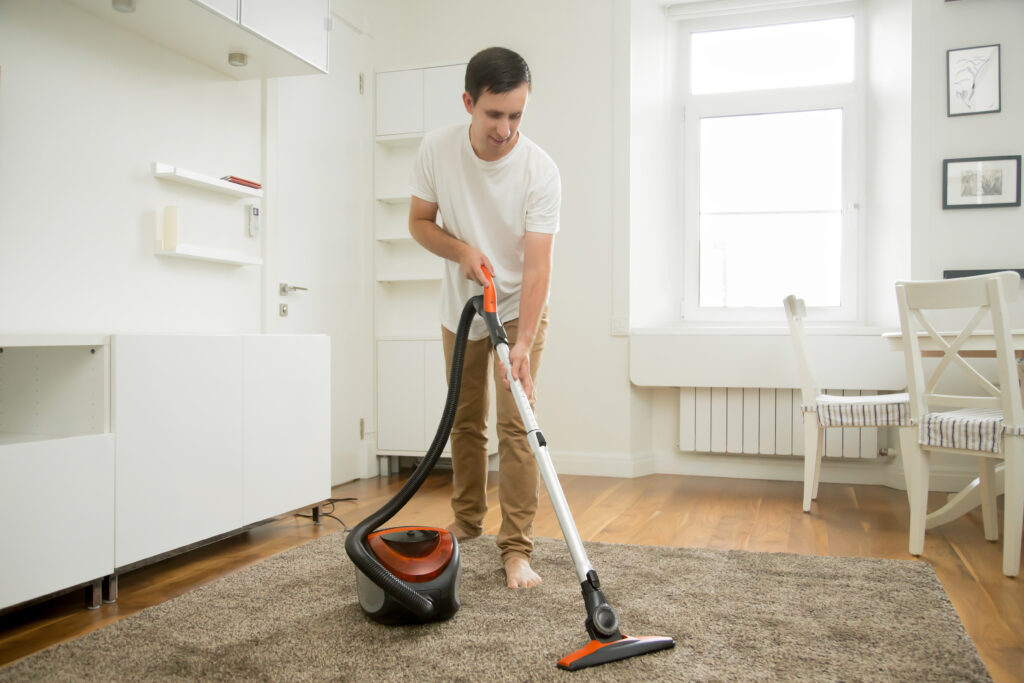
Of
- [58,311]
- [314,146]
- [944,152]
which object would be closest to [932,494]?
[944,152]

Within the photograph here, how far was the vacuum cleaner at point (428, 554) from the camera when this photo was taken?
1.45 m

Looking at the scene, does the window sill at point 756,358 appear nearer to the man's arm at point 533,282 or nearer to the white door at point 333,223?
the white door at point 333,223

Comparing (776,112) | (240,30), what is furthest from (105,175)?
(776,112)

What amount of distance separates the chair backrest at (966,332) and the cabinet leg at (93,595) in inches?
90.4

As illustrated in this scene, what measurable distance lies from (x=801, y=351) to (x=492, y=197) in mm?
1617

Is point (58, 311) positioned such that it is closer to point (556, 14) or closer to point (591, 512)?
point (591, 512)

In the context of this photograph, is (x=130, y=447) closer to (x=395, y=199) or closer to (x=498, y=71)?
(x=498, y=71)

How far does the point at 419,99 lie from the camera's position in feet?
12.3

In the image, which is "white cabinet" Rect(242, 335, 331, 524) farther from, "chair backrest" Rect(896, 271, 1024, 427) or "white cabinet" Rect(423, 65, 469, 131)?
"chair backrest" Rect(896, 271, 1024, 427)

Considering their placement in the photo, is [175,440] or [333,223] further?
[333,223]

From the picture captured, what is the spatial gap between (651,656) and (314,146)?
8.80ft

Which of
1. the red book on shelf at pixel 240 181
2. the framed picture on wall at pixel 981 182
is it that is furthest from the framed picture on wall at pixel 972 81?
the red book on shelf at pixel 240 181

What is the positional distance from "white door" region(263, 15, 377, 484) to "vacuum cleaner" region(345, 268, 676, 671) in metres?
1.62

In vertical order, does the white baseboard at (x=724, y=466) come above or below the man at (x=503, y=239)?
below
